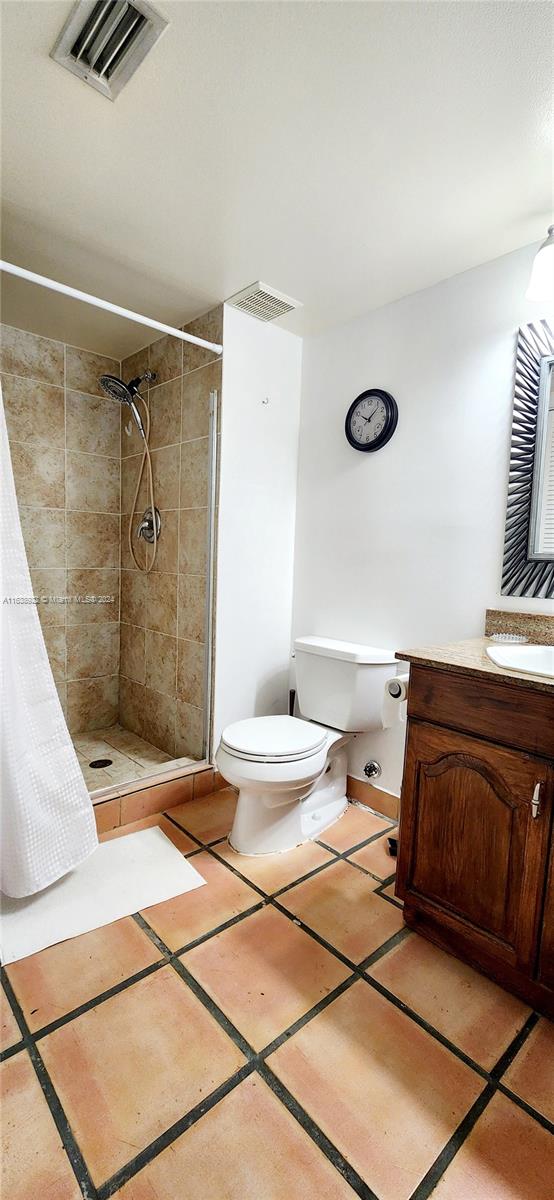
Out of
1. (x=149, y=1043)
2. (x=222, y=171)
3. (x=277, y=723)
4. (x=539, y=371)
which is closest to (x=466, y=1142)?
(x=149, y=1043)

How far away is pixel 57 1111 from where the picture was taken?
3.26 feet

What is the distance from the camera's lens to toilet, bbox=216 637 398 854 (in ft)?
5.66

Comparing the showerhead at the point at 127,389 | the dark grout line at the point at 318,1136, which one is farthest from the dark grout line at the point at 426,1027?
the showerhead at the point at 127,389

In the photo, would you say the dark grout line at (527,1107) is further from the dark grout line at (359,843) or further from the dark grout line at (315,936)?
the dark grout line at (359,843)

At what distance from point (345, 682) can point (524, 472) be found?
96 cm

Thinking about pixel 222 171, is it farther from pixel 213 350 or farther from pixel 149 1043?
pixel 149 1043

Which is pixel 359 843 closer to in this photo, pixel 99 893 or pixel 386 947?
pixel 386 947

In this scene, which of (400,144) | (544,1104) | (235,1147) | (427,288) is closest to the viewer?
(235,1147)

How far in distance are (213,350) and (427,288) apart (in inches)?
33.1

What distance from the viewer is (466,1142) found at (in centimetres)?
97

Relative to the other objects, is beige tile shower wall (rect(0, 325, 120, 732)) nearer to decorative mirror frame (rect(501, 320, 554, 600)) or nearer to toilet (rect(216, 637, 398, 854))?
toilet (rect(216, 637, 398, 854))

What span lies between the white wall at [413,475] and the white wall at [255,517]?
0.09 metres

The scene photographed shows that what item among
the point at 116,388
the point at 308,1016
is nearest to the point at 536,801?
the point at 308,1016

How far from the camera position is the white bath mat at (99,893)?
4.72 feet
